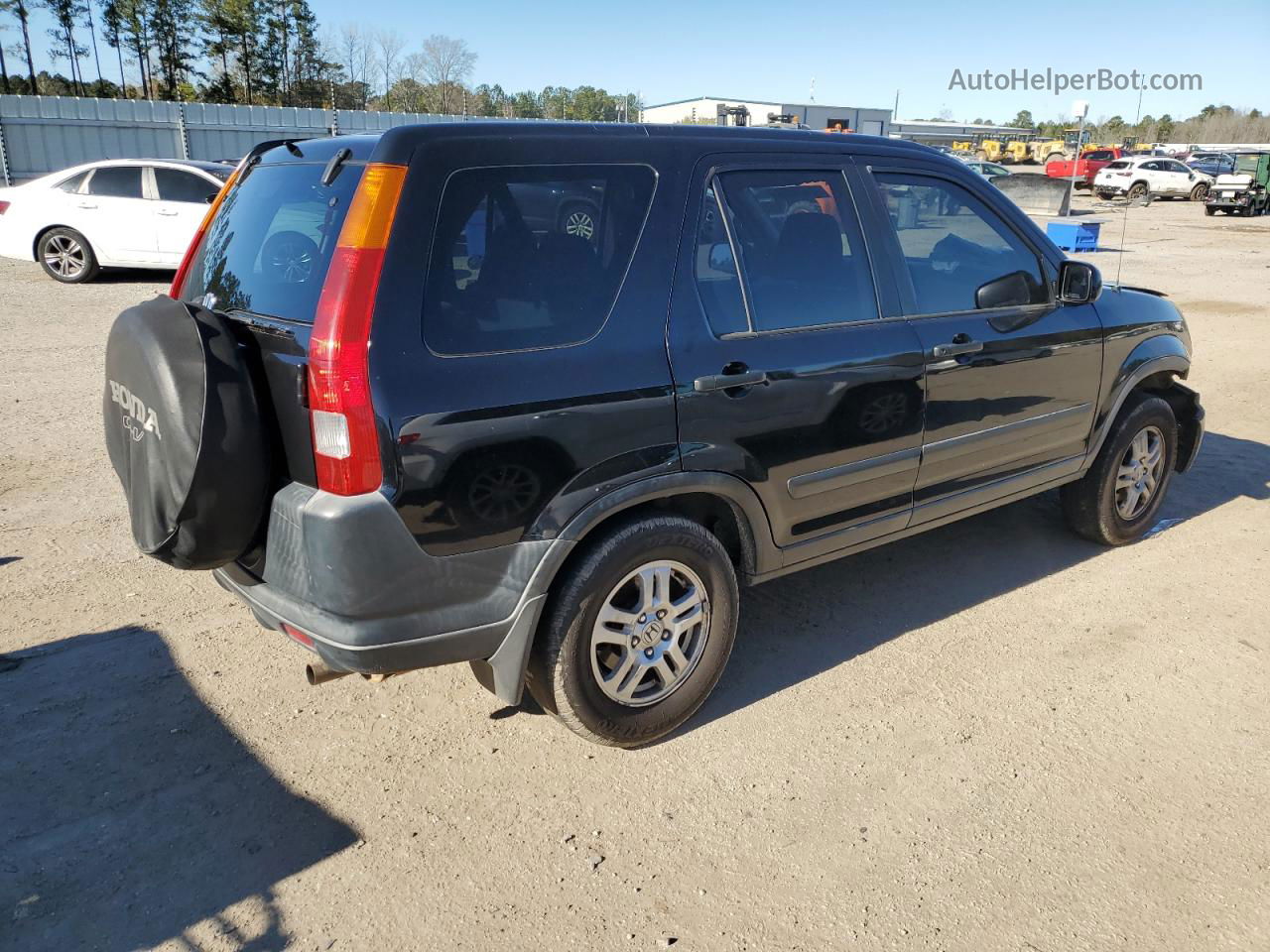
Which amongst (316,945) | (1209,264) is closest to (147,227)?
(316,945)

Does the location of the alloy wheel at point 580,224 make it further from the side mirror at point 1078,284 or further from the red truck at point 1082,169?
the red truck at point 1082,169

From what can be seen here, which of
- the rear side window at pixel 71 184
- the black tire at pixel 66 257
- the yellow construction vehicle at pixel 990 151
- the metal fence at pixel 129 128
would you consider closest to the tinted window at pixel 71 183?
the rear side window at pixel 71 184

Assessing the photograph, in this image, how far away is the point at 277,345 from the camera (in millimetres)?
2670

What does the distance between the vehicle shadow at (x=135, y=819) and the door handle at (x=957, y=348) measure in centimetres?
274

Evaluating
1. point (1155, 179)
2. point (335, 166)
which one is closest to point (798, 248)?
point (335, 166)

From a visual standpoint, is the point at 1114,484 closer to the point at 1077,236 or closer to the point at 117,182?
the point at 117,182

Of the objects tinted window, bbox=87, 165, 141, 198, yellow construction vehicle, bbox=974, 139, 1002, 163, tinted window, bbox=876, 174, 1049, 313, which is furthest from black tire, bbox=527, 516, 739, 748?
yellow construction vehicle, bbox=974, 139, 1002, 163

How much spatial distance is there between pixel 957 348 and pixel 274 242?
2.59m

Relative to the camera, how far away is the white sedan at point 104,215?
504 inches

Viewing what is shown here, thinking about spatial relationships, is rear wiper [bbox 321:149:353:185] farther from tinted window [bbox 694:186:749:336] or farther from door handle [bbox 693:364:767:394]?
door handle [bbox 693:364:767:394]

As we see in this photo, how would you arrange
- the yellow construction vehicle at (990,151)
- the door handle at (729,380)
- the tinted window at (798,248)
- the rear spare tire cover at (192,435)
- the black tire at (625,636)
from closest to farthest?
1. the rear spare tire cover at (192,435)
2. the black tire at (625,636)
3. the door handle at (729,380)
4. the tinted window at (798,248)
5. the yellow construction vehicle at (990,151)

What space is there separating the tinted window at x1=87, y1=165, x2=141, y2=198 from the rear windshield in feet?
37.0

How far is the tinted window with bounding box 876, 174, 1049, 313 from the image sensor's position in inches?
150

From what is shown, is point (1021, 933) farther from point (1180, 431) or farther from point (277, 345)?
point (1180, 431)
